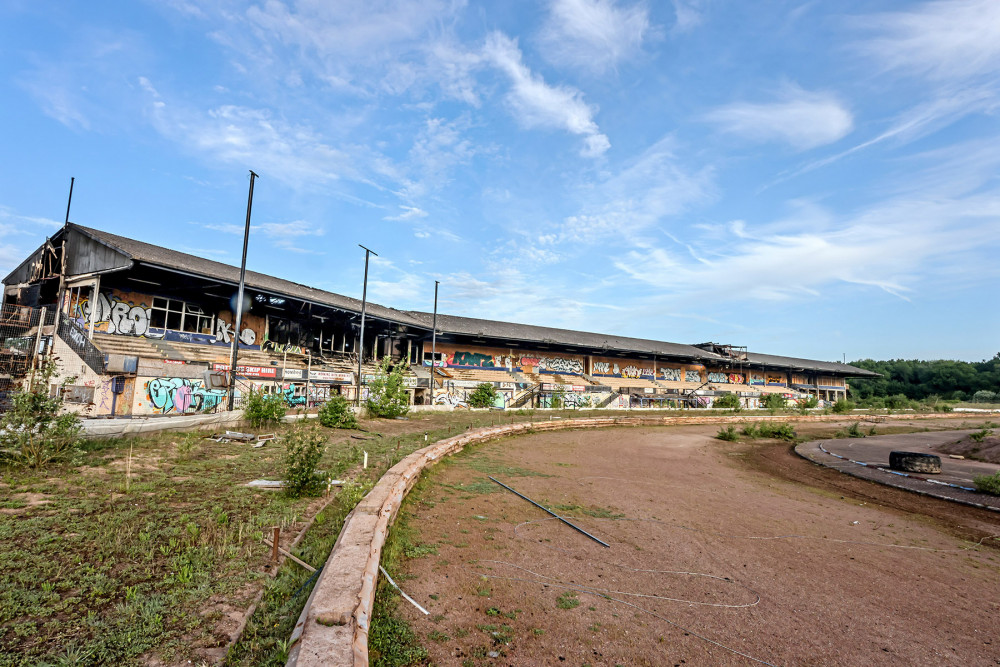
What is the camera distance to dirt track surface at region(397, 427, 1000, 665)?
3713mm

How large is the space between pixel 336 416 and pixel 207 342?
1321cm

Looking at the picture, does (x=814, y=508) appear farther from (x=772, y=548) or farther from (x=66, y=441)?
(x=66, y=441)

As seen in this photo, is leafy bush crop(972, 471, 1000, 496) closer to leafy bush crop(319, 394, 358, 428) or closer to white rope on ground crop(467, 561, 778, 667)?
white rope on ground crop(467, 561, 778, 667)

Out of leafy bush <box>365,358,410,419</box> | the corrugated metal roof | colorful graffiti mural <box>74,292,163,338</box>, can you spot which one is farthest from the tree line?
colorful graffiti mural <box>74,292,163,338</box>

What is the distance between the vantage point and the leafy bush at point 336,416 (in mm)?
17078

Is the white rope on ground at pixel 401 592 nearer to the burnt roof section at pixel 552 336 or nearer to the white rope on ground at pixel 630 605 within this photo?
the white rope on ground at pixel 630 605

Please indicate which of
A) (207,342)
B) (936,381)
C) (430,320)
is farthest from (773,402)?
(936,381)

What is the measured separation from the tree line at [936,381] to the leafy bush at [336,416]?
9412cm

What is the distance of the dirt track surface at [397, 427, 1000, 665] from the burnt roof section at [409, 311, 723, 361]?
33.4 m

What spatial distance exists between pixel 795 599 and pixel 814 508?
5.50 meters

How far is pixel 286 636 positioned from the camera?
3299mm

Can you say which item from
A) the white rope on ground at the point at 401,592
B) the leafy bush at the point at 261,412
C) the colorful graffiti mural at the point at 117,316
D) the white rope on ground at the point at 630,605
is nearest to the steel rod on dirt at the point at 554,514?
the white rope on ground at the point at 630,605

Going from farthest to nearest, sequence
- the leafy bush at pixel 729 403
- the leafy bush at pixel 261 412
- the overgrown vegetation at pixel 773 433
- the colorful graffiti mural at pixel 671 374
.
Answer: the colorful graffiti mural at pixel 671 374
the leafy bush at pixel 729 403
the overgrown vegetation at pixel 773 433
the leafy bush at pixel 261 412

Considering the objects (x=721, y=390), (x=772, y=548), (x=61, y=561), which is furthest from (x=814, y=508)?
(x=721, y=390)
